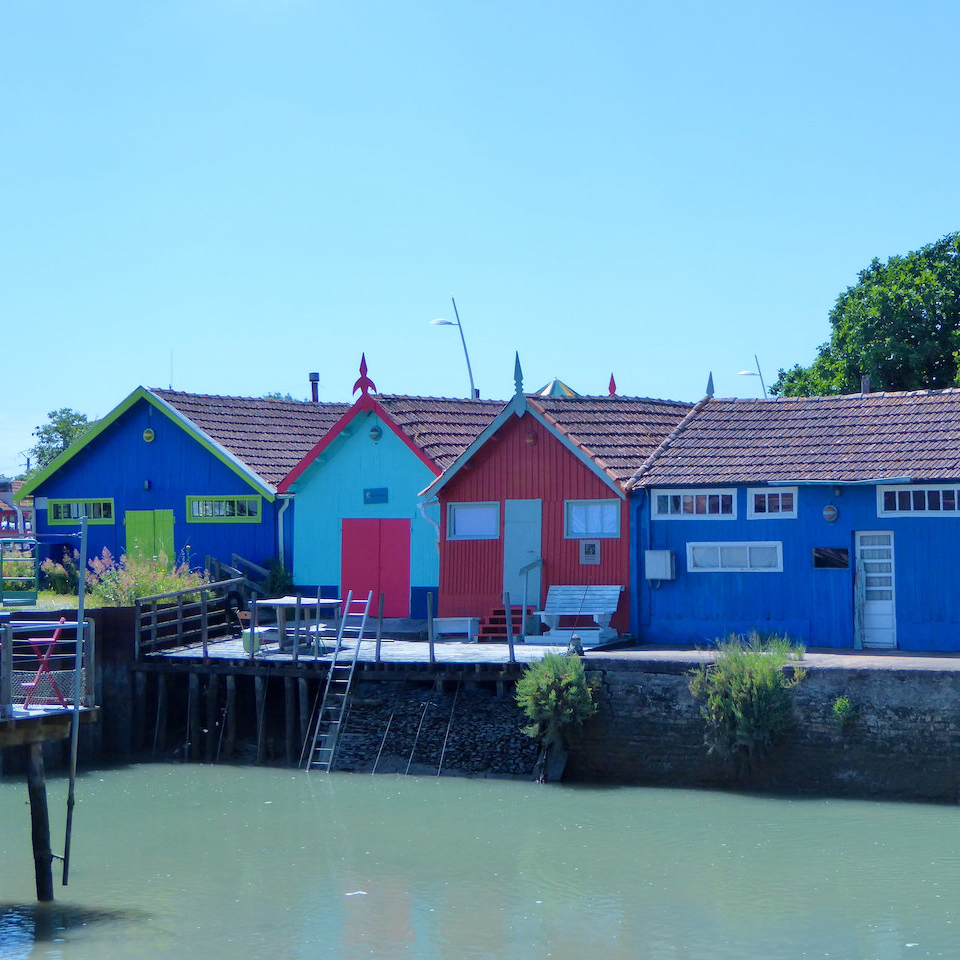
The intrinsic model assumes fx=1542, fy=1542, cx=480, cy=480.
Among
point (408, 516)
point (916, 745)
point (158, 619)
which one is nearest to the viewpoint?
point (916, 745)

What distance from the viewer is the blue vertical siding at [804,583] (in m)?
23.7

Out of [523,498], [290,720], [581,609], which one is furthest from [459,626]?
[290,720]

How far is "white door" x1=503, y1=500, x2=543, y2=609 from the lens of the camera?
91.9ft

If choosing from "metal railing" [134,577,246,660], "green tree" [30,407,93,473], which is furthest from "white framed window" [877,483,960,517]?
"green tree" [30,407,93,473]

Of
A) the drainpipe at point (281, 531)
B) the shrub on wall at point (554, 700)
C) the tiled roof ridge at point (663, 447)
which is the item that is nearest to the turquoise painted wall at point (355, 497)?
the drainpipe at point (281, 531)

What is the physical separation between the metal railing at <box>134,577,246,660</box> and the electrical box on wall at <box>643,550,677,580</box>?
7702 millimetres

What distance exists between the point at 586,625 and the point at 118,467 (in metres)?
13.4

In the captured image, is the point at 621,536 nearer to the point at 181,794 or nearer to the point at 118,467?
the point at 181,794

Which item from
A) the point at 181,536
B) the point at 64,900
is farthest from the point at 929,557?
the point at 181,536

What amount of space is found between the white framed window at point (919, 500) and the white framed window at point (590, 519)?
4.92 m

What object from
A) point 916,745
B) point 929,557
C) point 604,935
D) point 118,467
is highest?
point 118,467

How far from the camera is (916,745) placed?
68.1ft

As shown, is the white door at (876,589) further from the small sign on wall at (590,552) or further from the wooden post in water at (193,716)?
the wooden post in water at (193,716)

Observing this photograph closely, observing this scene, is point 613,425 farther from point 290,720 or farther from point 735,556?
point 290,720
